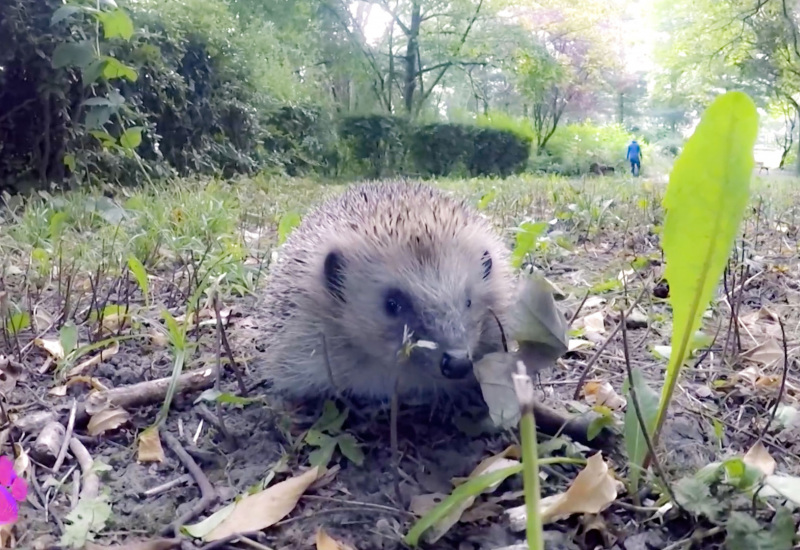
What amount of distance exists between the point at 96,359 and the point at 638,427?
1.48 m

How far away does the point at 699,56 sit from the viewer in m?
11.5

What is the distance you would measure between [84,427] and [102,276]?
4.01ft

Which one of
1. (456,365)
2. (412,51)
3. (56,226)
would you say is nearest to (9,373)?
(456,365)

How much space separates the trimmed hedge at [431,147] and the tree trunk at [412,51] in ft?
4.77

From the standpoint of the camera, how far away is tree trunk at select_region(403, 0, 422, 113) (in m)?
14.7

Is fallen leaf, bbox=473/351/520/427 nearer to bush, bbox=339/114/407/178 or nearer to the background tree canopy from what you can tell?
the background tree canopy

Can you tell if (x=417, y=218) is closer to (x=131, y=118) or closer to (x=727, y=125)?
(x=727, y=125)

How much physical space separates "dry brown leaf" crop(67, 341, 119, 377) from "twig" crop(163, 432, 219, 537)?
48cm

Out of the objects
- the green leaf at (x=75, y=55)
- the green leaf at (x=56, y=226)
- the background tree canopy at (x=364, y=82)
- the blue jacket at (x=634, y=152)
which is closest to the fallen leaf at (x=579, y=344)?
the background tree canopy at (x=364, y=82)

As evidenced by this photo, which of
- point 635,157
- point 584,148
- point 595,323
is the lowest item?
point 595,323

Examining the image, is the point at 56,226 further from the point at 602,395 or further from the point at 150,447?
the point at 602,395

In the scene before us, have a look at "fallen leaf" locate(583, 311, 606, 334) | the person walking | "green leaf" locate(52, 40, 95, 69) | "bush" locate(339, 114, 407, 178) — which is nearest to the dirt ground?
"fallen leaf" locate(583, 311, 606, 334)

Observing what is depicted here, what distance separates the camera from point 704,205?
1200 millimetres

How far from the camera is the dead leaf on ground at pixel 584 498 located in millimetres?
1247
